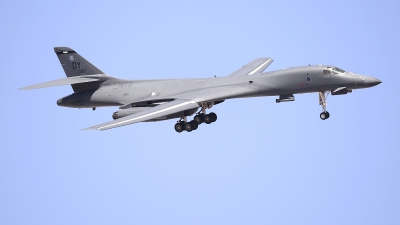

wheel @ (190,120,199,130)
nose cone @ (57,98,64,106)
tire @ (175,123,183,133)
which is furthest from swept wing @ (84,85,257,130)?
nose cone @ (57,98,64,106)

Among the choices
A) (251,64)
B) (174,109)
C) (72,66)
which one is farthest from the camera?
(251,64)

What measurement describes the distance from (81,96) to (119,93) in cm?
251

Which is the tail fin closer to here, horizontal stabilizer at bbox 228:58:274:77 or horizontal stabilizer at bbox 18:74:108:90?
horizontal stabilizer at bbox 18:74:108:90

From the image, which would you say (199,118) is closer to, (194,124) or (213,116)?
(194,124)

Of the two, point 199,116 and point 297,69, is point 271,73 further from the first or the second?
point 199,116

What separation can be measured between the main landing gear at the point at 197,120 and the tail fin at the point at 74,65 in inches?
296

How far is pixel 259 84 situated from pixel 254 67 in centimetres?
895

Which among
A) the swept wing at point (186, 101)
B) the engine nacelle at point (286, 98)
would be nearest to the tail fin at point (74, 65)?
the swept wing at point (186, 101)

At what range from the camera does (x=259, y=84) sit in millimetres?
53281

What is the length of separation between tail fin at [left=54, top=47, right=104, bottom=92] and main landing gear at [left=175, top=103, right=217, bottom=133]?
24.7 feet

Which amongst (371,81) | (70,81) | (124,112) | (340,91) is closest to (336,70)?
(340,91)

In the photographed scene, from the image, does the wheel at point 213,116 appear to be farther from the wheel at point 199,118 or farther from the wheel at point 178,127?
the wheel at point 178,127

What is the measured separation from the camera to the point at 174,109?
5116 cm

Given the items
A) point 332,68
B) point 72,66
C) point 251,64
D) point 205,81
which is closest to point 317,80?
point 332,68
